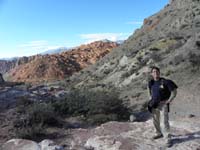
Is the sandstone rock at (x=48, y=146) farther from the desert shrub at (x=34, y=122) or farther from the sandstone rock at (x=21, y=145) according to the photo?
the desert shrub at (x=34, y=122)

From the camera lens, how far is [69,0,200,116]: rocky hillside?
1966 centimetres

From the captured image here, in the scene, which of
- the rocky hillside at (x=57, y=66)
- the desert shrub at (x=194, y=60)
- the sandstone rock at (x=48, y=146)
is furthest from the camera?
the rocky hillside at (x=57, y=66)

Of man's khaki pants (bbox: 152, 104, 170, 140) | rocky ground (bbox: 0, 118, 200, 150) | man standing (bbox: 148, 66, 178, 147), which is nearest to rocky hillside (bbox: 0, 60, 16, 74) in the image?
rocky ground (bbox: 0, 118, 200, 150)

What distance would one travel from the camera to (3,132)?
11891mm

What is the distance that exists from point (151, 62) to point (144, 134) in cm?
2040

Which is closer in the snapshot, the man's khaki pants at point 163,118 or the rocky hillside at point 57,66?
the man's khaki pants at point 163,118

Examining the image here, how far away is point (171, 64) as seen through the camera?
1026 inches

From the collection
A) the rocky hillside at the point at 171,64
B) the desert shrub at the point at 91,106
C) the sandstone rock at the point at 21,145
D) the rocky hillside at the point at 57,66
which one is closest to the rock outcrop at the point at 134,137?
the sandstone rock at the point at 21,145

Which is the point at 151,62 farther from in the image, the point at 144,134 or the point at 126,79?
the point at 144,134

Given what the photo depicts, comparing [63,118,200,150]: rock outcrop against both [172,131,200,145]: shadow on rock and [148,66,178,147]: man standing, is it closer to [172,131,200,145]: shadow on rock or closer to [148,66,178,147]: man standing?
[172,131,200,145]: shadow on rock

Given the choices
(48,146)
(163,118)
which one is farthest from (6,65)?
(163,118)

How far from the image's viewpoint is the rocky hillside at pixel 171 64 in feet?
64.5

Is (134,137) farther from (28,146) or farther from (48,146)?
(28,146)

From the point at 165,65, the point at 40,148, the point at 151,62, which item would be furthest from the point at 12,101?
the point at 151,62
